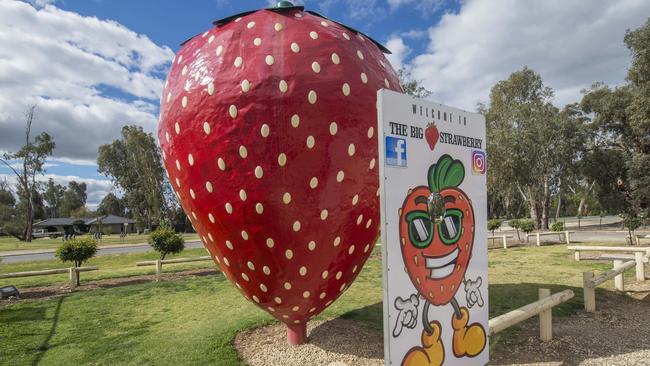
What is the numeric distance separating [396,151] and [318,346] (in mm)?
3216

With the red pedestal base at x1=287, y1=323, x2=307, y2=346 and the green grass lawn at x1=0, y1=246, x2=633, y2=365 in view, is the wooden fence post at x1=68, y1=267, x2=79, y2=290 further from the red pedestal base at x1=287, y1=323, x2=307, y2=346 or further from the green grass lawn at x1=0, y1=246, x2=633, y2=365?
the red pedestal base at x1=287, y1=323, x2=307, y2=346

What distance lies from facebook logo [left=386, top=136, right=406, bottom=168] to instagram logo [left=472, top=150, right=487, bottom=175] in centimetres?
102

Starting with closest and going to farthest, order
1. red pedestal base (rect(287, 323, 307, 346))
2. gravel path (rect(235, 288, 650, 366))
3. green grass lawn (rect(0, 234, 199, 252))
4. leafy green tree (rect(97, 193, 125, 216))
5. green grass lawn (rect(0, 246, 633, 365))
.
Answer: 1. gravel path (rect(235, 288, 650, 366))
2. red pedestal base (rect(287, 323, 307, 346))
3. green grass lawn (rect(0, 246, 633, 365))
4. green grass lawn (rect(0, 234, 199, 252))
5. leafy green tree (rect(97, 193, 125, 216))

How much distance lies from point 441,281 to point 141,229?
60.0 metres

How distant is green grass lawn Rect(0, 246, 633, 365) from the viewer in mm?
5098

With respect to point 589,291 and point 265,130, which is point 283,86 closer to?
point 265,130

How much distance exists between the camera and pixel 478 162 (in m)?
→ 3.32

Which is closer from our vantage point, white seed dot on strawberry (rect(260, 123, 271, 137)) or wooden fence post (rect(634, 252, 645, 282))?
white seed dot on strawberry (rect(260, 123, 271, 137))

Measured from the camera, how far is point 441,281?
2.80m

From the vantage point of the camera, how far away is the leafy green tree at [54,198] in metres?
97.1

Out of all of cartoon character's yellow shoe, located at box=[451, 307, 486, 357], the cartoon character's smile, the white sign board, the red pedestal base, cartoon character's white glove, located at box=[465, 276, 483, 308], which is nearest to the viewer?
the white sign board

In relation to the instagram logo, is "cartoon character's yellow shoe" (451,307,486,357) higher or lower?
lower

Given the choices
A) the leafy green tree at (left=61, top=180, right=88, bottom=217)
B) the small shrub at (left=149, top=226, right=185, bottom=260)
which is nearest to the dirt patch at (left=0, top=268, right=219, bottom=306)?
the small shrub at (left=149, top=226, right=185, bottom=260)

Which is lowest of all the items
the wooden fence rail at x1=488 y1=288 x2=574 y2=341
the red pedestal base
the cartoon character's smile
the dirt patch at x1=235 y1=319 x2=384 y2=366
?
the dirt patch at x1=235 y1=319 x2=384 y2=366
